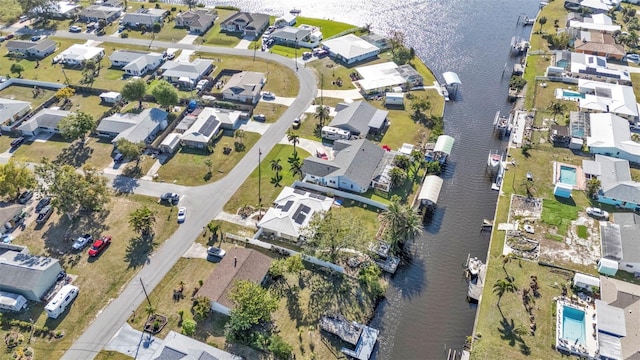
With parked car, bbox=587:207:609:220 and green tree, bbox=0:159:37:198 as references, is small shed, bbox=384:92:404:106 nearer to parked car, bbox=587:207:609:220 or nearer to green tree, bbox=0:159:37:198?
parked car, bbox=587:207:609:220

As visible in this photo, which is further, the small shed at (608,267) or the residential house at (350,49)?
the residential house at (350,49)

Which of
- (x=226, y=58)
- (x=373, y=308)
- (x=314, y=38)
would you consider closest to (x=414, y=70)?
(x=314, y=38)

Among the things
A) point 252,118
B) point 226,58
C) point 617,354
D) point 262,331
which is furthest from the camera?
point 226,58

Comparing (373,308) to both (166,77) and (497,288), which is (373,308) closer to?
(497,288)

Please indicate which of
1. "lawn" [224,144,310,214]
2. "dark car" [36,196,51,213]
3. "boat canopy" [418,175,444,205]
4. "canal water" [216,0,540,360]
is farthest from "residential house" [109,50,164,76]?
"boat canopy" [418,175,444,205]

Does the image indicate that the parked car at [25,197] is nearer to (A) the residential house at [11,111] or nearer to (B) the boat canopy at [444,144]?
(A) the residential house at [11,111]

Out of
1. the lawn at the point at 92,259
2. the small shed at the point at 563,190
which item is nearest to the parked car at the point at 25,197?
the lawn at the point at 92,259

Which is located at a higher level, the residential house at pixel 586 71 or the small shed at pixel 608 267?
the residential house at pixel 586 71

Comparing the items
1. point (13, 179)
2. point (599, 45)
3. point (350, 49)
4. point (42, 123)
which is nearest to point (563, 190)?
point (599, 45)
